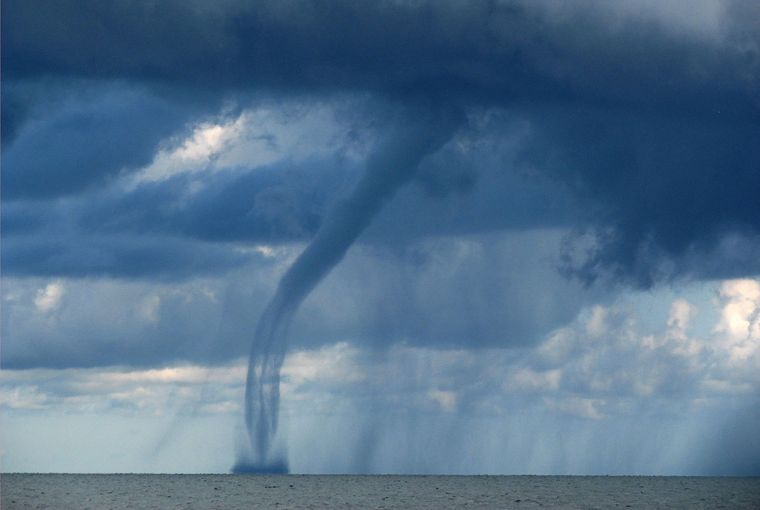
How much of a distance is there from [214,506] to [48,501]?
29195 mm

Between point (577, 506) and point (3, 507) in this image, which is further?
point (577, 506)

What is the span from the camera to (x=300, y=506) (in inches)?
7338

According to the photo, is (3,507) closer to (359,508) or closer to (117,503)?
(117,503)

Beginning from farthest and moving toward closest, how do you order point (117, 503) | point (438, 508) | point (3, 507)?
point (117, 503) < point (438, 508) < point (3, 507)

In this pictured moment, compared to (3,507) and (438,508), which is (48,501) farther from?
(438,508)

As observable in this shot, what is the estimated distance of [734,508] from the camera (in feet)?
655

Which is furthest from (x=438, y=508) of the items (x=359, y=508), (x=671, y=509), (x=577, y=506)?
(x=671, y=509)

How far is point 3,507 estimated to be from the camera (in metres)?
163

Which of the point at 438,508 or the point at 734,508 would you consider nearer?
the point at 438,508

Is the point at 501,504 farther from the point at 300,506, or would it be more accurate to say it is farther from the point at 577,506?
the point at 300,506

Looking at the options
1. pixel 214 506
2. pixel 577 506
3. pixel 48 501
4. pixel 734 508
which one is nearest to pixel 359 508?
pixel 214 506

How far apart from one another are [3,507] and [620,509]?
103 m

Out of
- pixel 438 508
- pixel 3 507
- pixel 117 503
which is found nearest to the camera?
pixel 3 507

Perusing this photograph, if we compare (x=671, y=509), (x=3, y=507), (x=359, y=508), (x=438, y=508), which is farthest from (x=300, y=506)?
(x=671, y=509)
